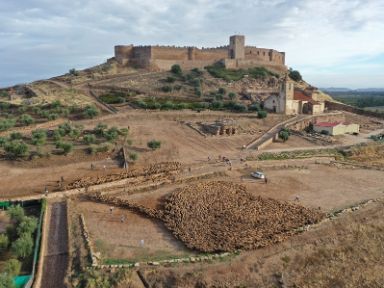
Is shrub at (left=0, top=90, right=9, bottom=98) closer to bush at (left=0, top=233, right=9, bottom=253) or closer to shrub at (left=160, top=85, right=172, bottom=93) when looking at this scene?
shrub at (left=160, top=85, right=172, bottom=93)

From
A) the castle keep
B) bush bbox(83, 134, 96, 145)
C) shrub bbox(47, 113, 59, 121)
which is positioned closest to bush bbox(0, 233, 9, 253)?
bush bbox(83, 134, 96, 145)

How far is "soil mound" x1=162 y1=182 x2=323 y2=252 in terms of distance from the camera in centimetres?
1598

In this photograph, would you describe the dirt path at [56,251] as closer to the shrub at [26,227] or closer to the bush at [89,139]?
the shrub at [26,227]

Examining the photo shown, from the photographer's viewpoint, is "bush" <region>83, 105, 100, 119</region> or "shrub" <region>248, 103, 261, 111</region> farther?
"shrub" <region>248, 103, 261, 111</region>

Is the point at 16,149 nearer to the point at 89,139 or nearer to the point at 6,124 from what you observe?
the point at 89,139

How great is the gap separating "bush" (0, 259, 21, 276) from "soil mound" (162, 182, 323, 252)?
21.1 ft

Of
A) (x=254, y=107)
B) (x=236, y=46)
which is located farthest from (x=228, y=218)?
(x=236, y=46)

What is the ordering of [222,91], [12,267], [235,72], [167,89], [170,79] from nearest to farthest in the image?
[12,267]
[167,89]
[222,91]
[170,79]
[235,72]

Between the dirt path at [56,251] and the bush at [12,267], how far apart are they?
0.92 metres

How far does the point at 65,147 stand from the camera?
83.8 ft

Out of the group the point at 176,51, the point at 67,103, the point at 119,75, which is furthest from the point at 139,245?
the point at 176,51

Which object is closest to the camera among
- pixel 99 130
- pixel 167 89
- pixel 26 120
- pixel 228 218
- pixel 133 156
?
pixel 228 218

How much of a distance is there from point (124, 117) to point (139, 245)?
21721 mm

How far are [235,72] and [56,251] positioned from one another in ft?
154
